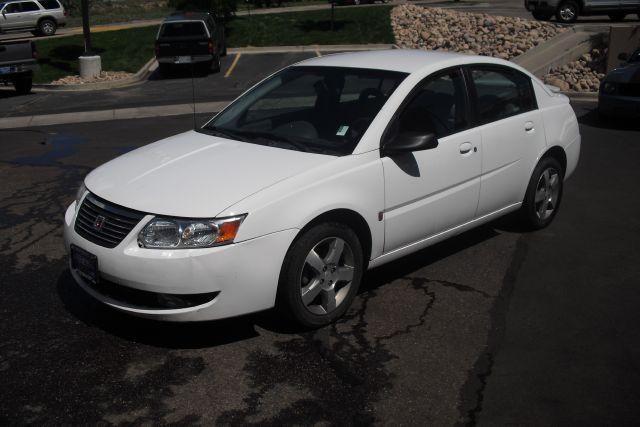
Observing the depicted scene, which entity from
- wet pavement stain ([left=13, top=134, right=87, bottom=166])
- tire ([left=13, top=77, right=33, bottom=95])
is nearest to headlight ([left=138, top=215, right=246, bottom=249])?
wet pavement stain ([left=13, top=134, right=87, bottom=166])

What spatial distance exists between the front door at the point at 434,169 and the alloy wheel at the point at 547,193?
1.09 metres

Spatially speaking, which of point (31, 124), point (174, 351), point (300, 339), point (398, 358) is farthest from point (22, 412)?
point (31, 124)

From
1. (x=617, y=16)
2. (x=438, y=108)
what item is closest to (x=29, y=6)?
(x=617, y=16)

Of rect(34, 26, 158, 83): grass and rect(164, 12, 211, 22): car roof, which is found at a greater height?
rect(164, 12, 211, 22): car roof

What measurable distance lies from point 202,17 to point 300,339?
19.8 meters

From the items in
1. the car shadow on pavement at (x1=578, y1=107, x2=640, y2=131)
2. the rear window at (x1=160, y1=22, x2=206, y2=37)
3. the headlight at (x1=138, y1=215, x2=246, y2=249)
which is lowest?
the car shadow on pavement at (x1=578, y1=107, x2=640, y2=131)

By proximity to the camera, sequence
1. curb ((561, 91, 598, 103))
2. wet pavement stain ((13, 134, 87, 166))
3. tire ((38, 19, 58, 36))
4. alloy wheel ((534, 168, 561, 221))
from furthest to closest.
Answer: tire ((38, 19, 58, 36)), curb ((561, 91, 598, 103)), wet pavement stain ((13, 134, 87, 166)), alloy wheel ((534, 168, 561, 221))

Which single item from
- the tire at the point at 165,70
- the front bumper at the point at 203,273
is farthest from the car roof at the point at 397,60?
the tire at the point at 165,70

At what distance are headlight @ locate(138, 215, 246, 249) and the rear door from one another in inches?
92.8

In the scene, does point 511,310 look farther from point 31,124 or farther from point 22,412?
point 31,124

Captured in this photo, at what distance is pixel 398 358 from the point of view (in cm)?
448

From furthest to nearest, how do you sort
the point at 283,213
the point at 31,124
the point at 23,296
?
the point at 31,124
the point at 23,296
the point at 283,213

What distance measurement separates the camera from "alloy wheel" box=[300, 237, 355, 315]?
468 centimetres

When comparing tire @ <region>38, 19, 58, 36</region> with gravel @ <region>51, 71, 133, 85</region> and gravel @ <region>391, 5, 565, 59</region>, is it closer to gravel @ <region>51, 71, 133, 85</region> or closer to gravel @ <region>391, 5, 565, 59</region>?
gravel @ <region>51, 71, 133, 85</region>
